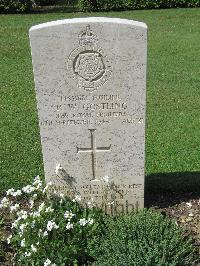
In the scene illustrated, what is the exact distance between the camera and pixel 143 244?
13.5 feet

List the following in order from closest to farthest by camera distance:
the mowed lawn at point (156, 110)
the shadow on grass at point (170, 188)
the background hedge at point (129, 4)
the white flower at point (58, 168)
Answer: the white flower at point (58, 168), the shadow on grass at point (170, 188), the mowed lawn at point (156, 110), the background hedge at point (129, 4)

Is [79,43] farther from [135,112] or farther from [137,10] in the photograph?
[137,10]

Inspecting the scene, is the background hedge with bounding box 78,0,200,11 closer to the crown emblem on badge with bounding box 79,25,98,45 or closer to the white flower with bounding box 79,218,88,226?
the crown emblem on badge with bounding box 79,25,98,45

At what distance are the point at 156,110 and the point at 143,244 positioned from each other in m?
4.55

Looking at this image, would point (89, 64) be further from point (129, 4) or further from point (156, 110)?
point (129, 4)

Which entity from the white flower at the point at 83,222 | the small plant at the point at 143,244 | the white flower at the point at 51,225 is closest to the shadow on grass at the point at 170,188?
the small plant at the point at 143,244

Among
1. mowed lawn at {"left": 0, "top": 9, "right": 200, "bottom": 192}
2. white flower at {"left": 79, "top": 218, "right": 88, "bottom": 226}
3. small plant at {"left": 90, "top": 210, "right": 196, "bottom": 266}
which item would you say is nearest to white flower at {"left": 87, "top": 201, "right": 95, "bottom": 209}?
small plant at {"left": 90, "top": 210, "right": 196, "bottom": 266}

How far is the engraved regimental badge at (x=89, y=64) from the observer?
432 centimetres

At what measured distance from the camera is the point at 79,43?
Answer: 171 inches

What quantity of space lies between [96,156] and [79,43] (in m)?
1.17

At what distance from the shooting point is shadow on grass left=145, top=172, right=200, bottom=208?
17.9 feet

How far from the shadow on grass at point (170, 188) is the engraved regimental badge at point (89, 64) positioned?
5.41ft

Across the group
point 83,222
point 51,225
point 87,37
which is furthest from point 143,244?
point 87,37

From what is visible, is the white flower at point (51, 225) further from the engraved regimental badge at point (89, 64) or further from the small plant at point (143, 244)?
the engraved regimental badge at point (89, 64)
